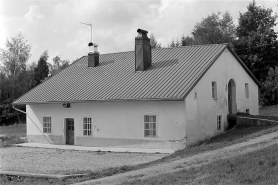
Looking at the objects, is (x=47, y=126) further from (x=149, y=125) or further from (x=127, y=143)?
(x=149, y=125)

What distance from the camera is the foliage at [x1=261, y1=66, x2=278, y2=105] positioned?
40156 millimetres

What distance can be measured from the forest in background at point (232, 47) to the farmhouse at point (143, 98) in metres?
15.7

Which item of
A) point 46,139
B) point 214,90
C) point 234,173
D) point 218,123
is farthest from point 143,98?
point 234,173

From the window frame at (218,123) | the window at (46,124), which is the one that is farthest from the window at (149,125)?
the window at (46,124)

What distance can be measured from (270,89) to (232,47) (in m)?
6.42

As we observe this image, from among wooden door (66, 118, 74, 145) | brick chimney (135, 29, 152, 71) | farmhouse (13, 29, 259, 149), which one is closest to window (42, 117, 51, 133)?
farmhouse (13, 29, 259, 149)

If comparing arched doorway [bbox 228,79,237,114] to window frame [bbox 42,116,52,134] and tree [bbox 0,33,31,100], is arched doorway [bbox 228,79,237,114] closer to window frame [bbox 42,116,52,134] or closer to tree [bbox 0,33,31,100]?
window frame [bbox 42,116,52,134]

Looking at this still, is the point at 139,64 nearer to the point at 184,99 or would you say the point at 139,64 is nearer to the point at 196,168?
the point at 184,99

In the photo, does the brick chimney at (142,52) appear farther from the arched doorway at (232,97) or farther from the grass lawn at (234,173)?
the grass lawn at (234,173)

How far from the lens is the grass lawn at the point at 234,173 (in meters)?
9.14

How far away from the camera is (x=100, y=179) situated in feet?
40.8

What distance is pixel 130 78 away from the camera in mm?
22969

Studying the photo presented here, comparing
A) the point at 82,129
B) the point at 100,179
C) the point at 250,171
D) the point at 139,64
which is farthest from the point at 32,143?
the point at 250,171

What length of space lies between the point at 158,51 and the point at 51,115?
25.3 feet
